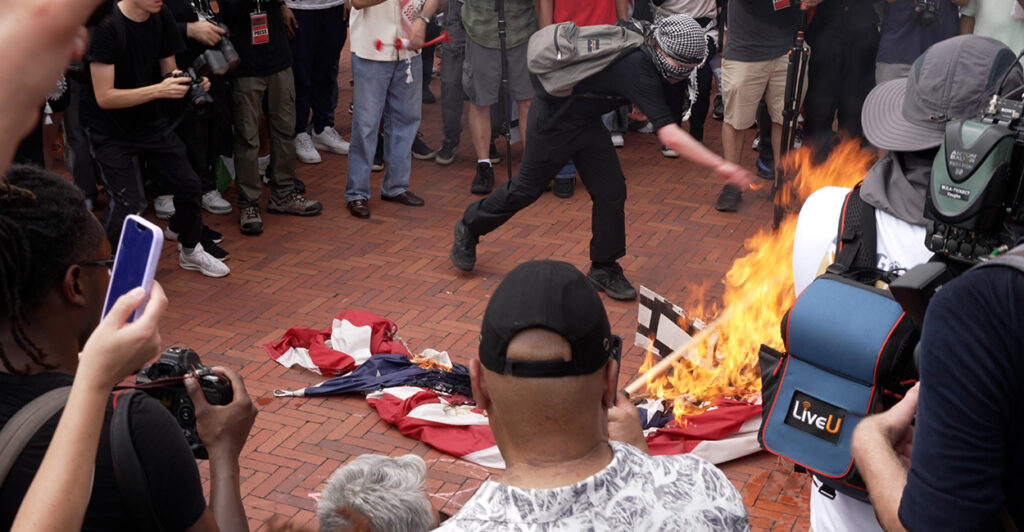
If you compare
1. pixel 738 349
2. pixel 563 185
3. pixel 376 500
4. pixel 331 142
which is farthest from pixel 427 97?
pixel 376 500

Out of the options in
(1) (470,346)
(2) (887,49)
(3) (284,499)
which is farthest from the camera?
(2) (887,49)

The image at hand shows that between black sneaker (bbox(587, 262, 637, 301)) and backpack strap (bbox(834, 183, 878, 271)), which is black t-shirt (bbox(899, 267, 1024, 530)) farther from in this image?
black sneaker (bbox(587, 262, 637, 301))

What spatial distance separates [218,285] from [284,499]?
2685mm

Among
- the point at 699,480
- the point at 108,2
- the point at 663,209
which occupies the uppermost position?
the point at 108,2

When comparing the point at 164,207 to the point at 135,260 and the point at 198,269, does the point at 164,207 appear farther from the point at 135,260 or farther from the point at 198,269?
the point at 135,260

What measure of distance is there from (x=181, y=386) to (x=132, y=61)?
14.4 feet

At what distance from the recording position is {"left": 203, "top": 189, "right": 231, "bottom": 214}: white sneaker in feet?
27.4

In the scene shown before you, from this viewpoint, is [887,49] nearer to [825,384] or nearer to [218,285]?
[218,285]

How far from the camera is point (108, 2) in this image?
1.49 meters

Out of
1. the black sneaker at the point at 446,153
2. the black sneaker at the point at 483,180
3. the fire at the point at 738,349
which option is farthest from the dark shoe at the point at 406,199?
the fire at the point at 738,349

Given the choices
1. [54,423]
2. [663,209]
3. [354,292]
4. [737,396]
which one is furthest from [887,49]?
[54,423]

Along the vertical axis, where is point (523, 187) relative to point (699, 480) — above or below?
below

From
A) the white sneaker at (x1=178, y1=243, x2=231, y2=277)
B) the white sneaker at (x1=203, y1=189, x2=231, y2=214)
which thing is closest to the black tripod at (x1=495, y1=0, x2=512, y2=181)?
the white sneaker at (x1=203, y1=189, x2=231, y2=214)

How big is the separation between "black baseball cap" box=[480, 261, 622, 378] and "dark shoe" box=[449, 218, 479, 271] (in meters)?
5.23
